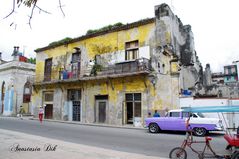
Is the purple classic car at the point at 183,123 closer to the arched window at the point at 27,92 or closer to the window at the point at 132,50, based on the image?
the window at the point at 132,50

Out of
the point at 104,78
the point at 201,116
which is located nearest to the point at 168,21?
the point at 104,78

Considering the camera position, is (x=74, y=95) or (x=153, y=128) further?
(x=74, y=95)

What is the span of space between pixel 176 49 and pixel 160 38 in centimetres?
259

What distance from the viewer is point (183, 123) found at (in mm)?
15055

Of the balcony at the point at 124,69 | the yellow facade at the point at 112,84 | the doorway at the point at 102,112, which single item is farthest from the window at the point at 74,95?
the doorway at the point at 102,112

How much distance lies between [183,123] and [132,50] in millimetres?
9524

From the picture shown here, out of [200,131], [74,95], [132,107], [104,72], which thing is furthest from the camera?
[74,95]

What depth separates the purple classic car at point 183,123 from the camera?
47.3ft

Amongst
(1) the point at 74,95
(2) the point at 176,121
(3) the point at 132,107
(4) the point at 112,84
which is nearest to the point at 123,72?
(4) the point at 112,84

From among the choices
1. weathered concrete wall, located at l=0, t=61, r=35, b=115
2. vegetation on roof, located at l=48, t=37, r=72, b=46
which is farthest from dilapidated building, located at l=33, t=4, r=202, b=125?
weathered concrete wall, located at l=0, t=61, r=35, b=115

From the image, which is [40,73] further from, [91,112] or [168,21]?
[168,21]

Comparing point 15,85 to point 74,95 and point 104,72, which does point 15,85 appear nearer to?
point 74,95

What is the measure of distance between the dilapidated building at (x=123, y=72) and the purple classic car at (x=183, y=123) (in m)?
4.00
